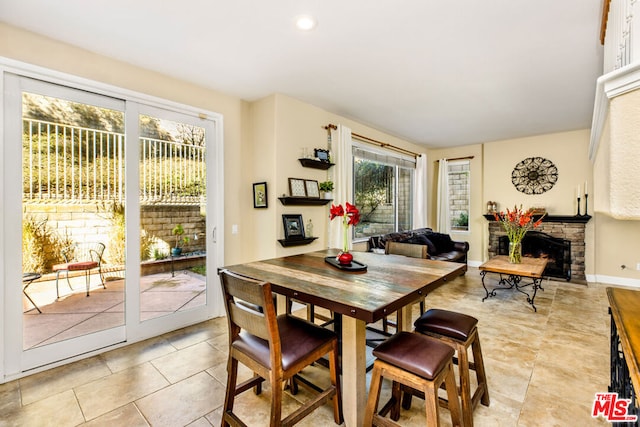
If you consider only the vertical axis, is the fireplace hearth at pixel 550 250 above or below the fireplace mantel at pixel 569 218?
below

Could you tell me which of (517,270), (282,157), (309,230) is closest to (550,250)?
(517,270)

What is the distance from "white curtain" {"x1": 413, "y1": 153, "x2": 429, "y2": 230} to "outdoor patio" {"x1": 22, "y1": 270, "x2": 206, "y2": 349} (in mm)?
4654

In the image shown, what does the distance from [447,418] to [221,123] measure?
11.4 ft

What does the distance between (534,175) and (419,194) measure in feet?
7.08

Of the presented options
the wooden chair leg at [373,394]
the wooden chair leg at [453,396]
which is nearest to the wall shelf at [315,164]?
A: the wooden chair leg at [373,394]

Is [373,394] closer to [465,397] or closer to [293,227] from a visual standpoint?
[465,397]

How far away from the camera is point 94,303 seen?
2.68 m

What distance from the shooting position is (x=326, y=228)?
414cm

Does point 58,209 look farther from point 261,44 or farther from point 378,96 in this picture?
point 378,96

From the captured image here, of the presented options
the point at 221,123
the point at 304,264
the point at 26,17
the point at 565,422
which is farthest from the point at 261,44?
the point at 565,422

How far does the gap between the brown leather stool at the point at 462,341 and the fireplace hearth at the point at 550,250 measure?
4.31 meters

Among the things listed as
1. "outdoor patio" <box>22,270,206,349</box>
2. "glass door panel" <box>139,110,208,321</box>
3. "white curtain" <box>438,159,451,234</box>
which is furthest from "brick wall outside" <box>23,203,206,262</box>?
"white curtain" <box>438,159,451,234</box>

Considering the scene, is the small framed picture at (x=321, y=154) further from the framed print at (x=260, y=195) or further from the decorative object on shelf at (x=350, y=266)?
the decorative object on shelf at (x=350, y=266)

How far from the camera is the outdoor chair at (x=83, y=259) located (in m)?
2.51
